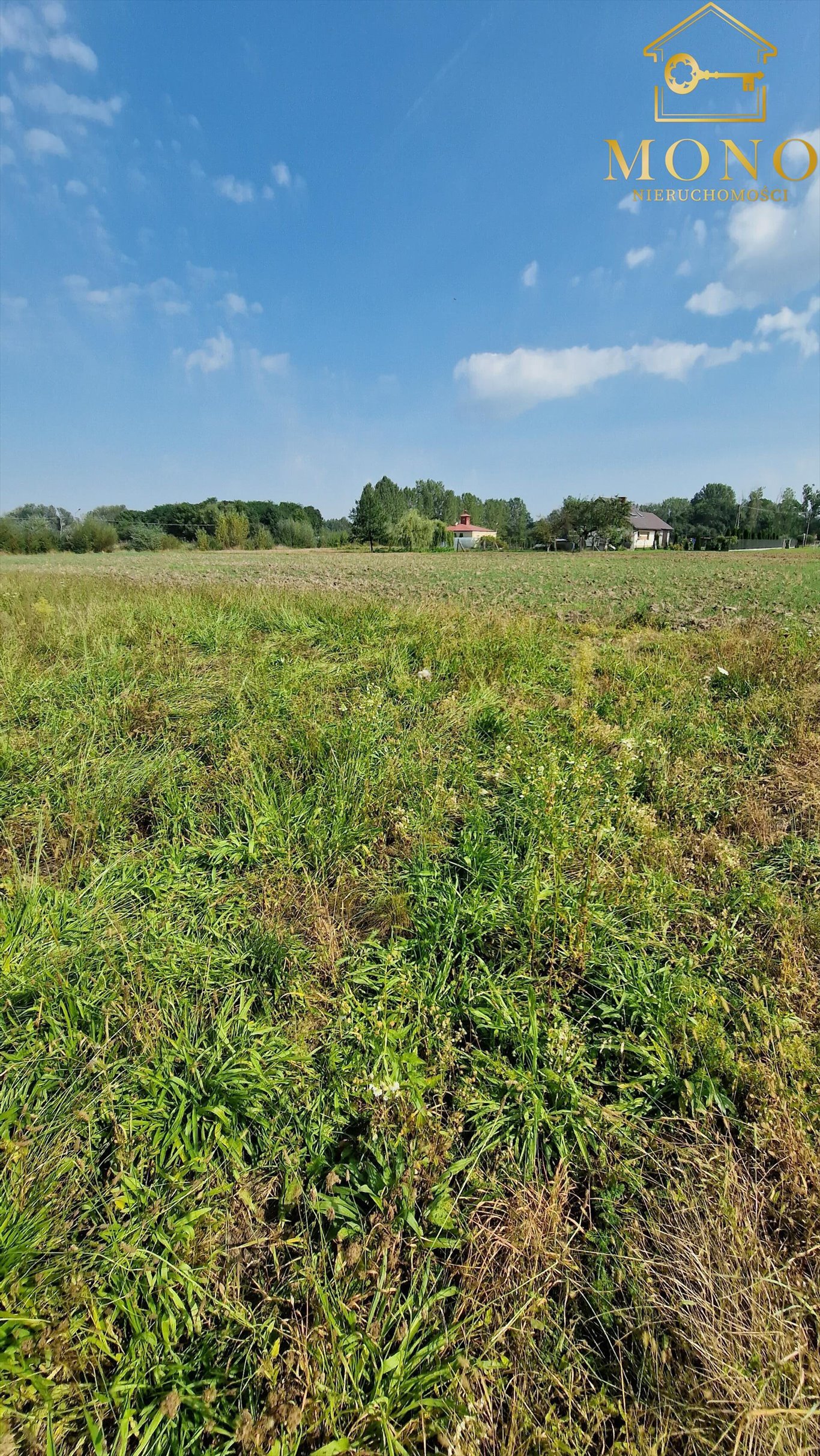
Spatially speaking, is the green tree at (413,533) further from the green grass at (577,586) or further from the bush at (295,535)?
the green grass at (577,586)

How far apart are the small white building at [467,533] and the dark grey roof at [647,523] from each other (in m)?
21.2

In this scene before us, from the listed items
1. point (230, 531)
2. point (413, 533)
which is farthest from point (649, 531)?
point (230, 531)

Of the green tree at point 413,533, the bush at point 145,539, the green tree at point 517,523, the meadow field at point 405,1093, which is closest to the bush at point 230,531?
the bush at point 145,539

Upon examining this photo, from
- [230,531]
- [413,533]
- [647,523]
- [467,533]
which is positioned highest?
[467,533]

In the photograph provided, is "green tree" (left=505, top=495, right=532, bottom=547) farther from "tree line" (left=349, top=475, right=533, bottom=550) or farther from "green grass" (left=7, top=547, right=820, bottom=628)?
"green grass" (left=7, top=547, right=820, bottom=628)

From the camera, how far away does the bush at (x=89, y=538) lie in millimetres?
56781

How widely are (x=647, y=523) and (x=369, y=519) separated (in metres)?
45.6

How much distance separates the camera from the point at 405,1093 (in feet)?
5.76

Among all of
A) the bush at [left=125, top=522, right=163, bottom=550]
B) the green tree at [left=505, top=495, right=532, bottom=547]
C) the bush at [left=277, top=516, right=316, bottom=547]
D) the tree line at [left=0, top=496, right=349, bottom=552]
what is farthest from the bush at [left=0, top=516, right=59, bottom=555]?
the green tree at [left=505, top=495, right=532, bottom=547]

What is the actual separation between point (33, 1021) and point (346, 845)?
5.03ft

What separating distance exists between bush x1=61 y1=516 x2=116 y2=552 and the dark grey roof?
69433mm

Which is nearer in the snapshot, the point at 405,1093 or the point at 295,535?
the point at 405,1093

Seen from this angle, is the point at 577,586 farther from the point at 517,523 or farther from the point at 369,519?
the point at 517,523

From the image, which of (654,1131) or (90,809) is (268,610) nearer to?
(90,809)
